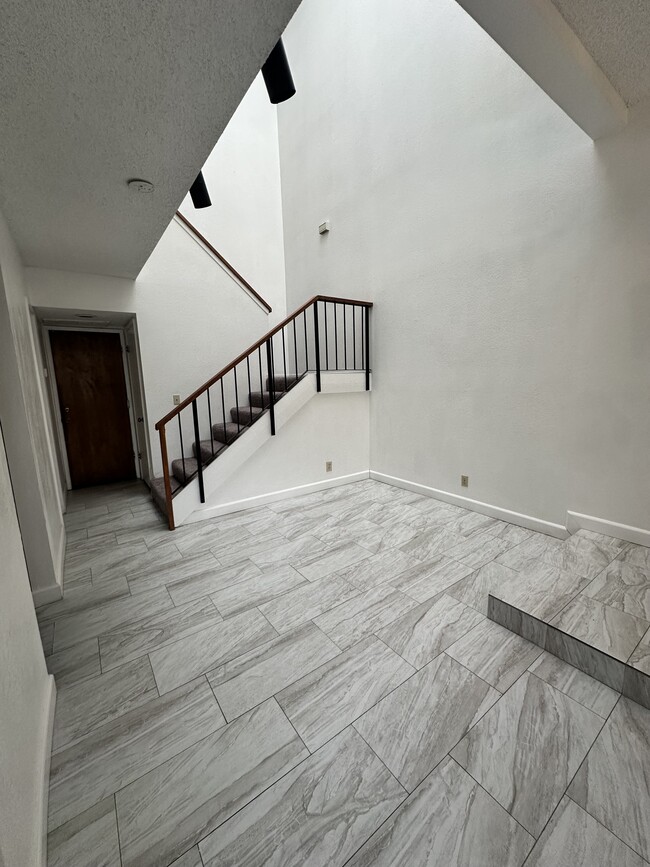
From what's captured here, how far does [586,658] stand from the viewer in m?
1.55

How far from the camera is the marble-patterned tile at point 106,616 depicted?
6.26 ft

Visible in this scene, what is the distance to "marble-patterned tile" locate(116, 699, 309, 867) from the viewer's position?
1.03 metres

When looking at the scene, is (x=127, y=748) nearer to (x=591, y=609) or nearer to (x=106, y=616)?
(x=106, y=616)

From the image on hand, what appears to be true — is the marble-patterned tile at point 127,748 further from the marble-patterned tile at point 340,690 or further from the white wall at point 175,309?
the white wall at point 175,309

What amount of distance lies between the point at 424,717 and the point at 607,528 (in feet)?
6.47

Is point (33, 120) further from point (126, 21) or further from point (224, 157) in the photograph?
point (224, 157)

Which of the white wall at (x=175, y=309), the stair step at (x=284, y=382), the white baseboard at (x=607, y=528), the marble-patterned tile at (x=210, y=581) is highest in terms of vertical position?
the white wall at (x=175, y=309)

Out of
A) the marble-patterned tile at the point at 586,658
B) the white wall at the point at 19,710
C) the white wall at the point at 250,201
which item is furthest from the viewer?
the white wall at the point at 250,201

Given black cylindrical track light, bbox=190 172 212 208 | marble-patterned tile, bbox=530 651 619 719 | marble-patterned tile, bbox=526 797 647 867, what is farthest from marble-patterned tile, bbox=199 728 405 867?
black cylindrical track light, bbox=190 172 212 208

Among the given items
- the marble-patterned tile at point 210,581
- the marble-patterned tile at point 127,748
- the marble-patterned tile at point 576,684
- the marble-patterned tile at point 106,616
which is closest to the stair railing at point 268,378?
the marble-patterned tile at point 210,581

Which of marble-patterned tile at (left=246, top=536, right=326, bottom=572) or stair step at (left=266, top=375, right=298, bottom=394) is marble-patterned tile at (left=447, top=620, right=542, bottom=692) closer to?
marble-patterned tile at (left=246, top=536, right=326, bottom=572)

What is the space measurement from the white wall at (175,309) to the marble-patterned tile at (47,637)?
8.07 ft

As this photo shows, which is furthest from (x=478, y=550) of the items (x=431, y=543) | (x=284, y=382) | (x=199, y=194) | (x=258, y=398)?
(x=199, y=194)

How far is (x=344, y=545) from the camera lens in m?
2.75
